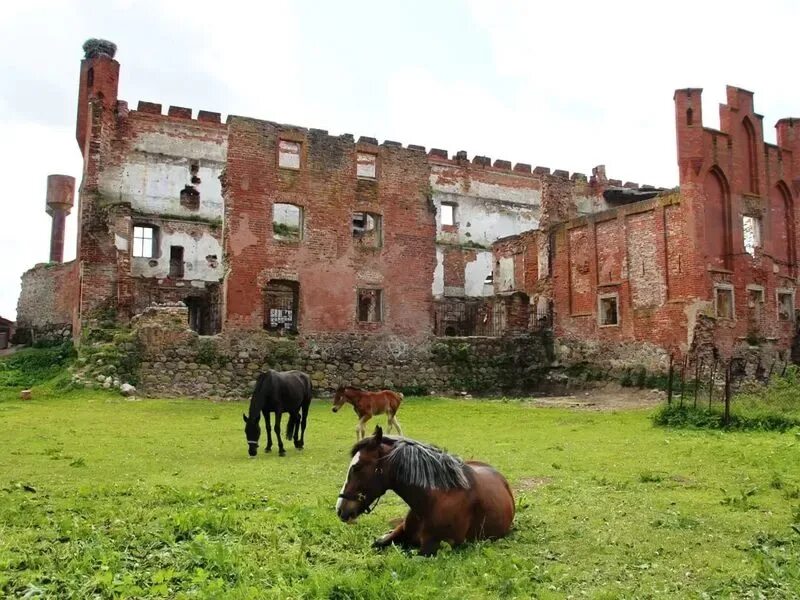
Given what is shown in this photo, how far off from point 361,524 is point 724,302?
21.8m

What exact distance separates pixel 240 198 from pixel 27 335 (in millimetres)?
18506

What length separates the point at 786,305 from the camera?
27.0 meters

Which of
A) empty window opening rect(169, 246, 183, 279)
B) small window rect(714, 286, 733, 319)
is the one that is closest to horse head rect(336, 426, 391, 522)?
small window rect(714, 286, 733, 319)

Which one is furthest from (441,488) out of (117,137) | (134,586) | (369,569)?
(117,137)

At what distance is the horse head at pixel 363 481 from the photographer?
5.74 m

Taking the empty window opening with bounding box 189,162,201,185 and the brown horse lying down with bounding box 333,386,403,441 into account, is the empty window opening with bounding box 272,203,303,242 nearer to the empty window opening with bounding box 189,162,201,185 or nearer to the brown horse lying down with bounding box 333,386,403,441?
the empty window opening with bounding box 189,162,201,185

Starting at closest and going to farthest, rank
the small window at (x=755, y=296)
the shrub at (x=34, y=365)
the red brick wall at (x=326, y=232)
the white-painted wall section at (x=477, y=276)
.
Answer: the shrub at (x=34, y=365) → the red brick wall at (x=326, y=232) → the small window at (x=755, y=296) → the white-painted wall section at (x=477, y=276)

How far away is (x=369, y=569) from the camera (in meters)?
5.29

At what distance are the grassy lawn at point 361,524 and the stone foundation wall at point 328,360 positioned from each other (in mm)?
9578

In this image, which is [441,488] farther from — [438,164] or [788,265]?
[438,164]

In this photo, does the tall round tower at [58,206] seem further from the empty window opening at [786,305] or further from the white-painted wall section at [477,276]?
the empty window opening at [786,305]

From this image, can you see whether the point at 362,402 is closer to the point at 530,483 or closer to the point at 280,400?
the point at 280,400

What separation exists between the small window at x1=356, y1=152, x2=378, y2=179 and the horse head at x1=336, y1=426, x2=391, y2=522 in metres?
22.8

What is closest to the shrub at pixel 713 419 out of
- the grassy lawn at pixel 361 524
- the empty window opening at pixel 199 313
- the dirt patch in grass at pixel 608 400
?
the grassy lawn at pixel 361 524
